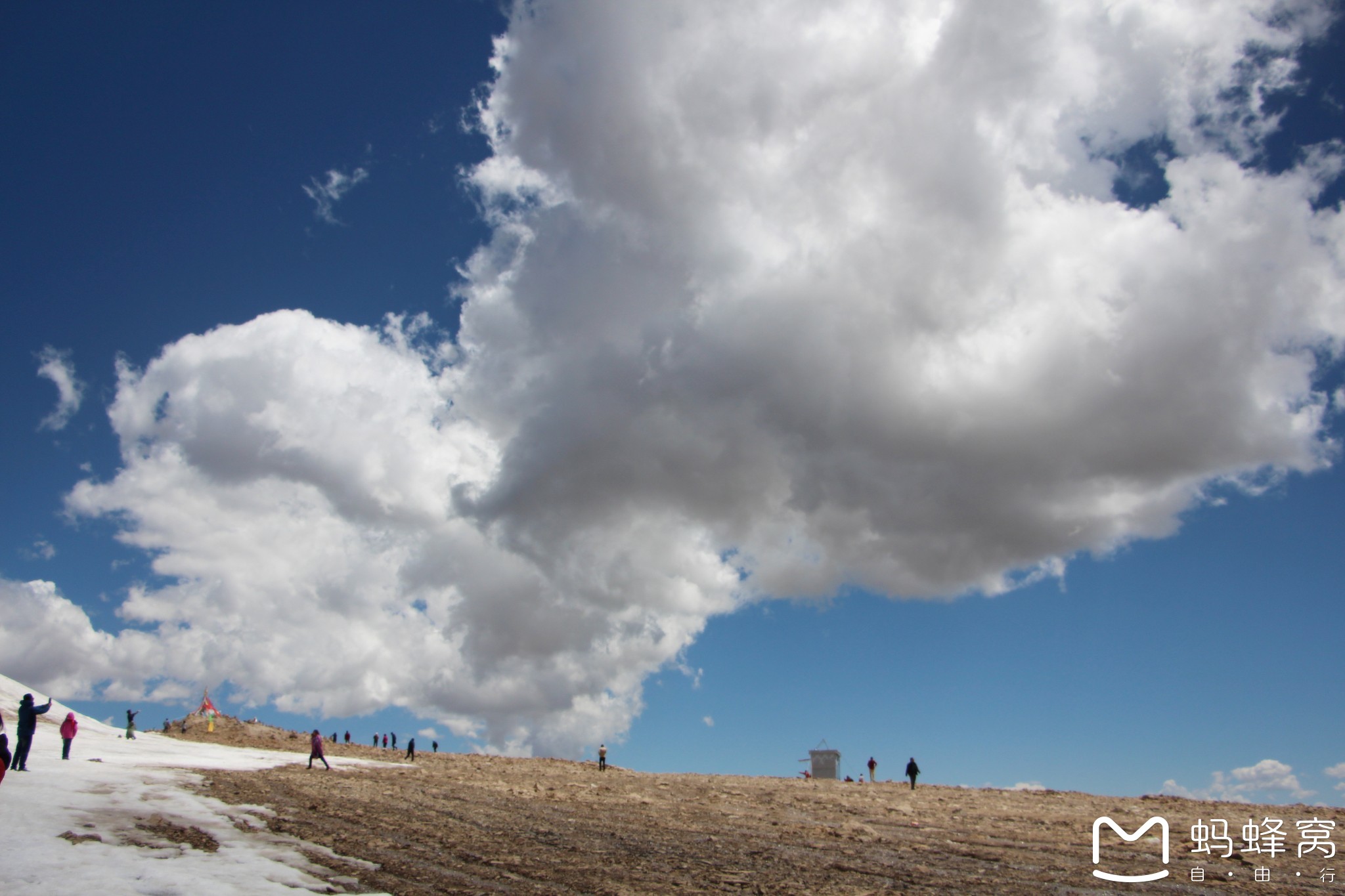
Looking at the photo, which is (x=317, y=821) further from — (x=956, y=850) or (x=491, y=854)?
(x=956, y=850)

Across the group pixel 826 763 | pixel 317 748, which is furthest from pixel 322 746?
pixel 826 763

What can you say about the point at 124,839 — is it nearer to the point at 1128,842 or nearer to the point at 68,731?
the point at 68,731

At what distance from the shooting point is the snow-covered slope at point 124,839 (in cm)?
1404

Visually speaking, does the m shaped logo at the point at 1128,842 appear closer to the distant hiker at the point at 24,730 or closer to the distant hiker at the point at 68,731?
the distant hiker at the point at 24,730

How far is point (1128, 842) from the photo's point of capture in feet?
92.6

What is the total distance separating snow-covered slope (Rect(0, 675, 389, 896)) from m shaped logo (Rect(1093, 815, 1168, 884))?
19.4 m

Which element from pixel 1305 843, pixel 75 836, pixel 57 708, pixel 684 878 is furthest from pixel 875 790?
pixel 57 708

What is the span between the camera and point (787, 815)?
3303cm

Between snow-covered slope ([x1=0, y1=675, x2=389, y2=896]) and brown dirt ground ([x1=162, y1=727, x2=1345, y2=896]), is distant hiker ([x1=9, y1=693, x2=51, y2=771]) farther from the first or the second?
brown dirt ground ([x1=162, y1=727, x2=1345, y2=896])

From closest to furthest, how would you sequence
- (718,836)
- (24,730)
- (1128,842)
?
(718,836) → (24,730) → (1128,842)

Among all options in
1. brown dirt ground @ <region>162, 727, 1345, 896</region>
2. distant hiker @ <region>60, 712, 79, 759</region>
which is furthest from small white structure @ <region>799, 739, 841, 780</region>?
distant hiker @ <region>60, 712, 79, 759</region>

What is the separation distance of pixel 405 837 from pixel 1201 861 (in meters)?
23.7

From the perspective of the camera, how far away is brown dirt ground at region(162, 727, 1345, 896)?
17969mm

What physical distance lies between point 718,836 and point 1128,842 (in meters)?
14.7
